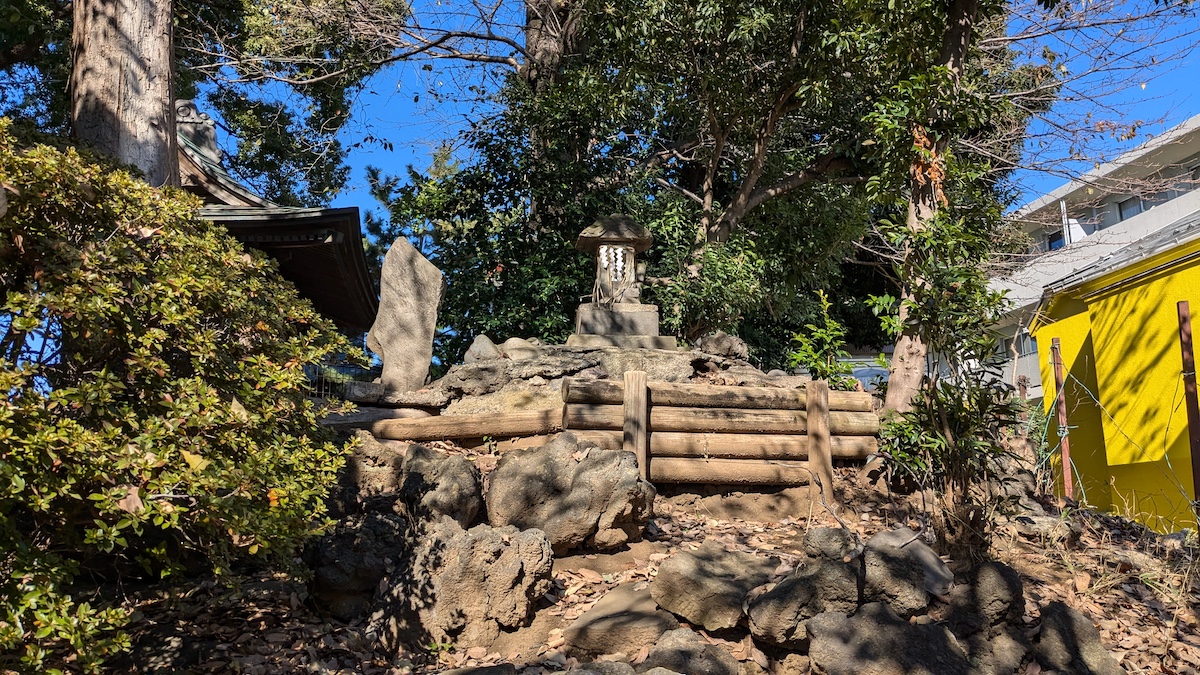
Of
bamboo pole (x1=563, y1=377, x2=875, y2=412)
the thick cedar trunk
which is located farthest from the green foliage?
the thick cedar trunk

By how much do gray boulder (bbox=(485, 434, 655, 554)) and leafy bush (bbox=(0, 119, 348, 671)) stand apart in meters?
1.76

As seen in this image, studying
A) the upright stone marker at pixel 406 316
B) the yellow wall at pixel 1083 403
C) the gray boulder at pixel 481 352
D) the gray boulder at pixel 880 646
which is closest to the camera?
the gray boulder at pixel 880 646

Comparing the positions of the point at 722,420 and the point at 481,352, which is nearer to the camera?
the point at 722,420

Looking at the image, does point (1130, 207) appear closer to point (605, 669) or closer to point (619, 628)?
point (619, 628)

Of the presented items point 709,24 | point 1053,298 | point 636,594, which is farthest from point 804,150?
point 636,594

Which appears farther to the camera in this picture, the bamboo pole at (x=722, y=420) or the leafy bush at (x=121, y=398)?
the bamboo pole at (x=722, y=420)

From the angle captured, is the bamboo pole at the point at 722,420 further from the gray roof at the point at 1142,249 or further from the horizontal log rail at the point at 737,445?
the gray roof at the point at 1142,249

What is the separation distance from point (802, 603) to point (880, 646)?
0.48 meters

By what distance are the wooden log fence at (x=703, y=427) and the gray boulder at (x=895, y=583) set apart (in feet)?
8.68

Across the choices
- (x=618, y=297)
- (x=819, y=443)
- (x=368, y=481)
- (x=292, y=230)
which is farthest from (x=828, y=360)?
(x=292, y=230)

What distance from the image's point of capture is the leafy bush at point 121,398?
11.1 feet

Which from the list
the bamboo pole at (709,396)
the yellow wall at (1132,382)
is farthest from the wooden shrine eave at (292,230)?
the yellow wall at (1132,382)

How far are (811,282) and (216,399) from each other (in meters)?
12.7

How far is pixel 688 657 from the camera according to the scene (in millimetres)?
4605
